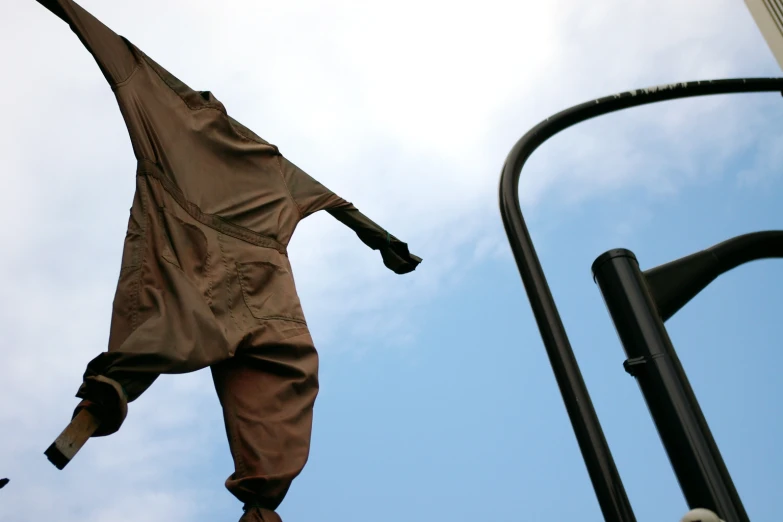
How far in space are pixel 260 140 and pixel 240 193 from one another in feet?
1.84

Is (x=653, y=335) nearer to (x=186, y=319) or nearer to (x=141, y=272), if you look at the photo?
(x=186, y=319)

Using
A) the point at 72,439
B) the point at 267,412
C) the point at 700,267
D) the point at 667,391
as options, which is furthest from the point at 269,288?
the point at 667,391

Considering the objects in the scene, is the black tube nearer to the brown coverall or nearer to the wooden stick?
the brown coverall

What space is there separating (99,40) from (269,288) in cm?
141

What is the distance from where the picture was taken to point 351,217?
4641mm

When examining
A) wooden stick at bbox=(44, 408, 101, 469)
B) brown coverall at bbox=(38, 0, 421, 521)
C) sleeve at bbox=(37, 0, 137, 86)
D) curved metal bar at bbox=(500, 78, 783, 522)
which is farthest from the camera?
sleeve at bbox=(37, 0, 137, 86)

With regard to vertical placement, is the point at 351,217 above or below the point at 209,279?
above

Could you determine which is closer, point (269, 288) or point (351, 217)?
point (269, 288)

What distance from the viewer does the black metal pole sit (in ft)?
5.34

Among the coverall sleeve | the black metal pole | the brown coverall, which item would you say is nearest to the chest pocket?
the brown coverall

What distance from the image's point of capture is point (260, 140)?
4438mm

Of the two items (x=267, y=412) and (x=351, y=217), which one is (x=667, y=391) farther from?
(x=351, y=217)

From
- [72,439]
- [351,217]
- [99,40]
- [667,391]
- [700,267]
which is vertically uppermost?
[99,40]

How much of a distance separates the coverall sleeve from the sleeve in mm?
1065
